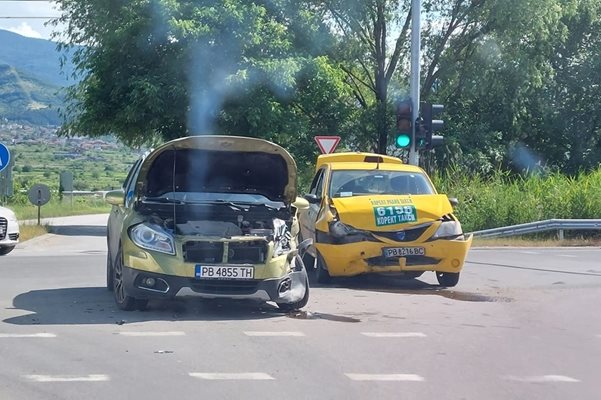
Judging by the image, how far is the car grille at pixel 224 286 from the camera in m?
10.4

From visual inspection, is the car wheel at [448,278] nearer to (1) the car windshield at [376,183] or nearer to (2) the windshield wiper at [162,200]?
(1) the car windshield at [376,183]

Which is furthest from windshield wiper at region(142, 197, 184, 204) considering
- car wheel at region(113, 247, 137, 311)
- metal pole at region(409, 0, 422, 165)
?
metal pole at region(409, 0, 422, 165)

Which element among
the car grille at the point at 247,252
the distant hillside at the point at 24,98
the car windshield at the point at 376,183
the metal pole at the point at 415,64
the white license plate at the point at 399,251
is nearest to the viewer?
the car grille at the point at 247,252

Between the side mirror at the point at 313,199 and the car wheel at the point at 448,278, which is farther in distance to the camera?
the side mirror at the point at 313,199

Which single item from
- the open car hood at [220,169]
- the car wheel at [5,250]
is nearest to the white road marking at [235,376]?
the open car hood at [220,169]

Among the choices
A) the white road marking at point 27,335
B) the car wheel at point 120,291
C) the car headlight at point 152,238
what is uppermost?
the car headlight at point 152,238

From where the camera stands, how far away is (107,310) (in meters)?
11.1

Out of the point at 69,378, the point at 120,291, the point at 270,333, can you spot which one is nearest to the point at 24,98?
the point at 120,291

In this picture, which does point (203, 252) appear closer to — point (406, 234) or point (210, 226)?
point (210, 226)

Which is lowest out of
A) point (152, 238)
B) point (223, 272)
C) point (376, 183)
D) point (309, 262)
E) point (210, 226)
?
point (309, 262)

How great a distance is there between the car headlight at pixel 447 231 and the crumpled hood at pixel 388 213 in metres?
0.14

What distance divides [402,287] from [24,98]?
15415 cm

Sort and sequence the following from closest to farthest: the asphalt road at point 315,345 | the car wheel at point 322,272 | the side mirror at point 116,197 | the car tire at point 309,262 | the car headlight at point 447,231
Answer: the asphalt road at point 315,345
the side mirror at point 116,197
the car headlight at point 447,231
the car wheel at point 322,272
the car tire at point 309,262

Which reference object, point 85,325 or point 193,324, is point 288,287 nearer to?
point 193,324
